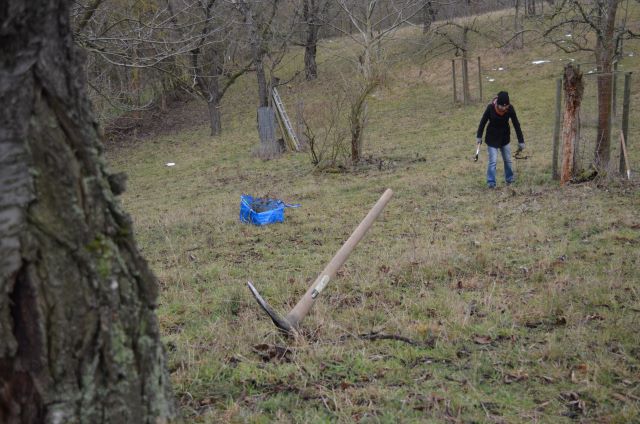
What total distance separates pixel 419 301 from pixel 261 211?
4.74 m

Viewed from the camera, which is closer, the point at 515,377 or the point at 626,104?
the point at 515,377

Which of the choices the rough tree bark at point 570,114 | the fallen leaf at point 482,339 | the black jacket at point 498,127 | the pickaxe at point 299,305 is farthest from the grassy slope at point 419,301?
the black jacket at point 498,127

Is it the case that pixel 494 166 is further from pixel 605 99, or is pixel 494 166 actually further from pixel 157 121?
pixel 157 121

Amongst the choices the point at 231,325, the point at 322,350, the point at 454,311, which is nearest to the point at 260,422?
the point at 322,350

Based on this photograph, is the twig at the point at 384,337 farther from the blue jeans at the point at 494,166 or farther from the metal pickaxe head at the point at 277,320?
the blue jeans at the point at 494,166

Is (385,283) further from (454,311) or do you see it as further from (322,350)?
(322,350)

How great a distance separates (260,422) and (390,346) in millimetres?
1191

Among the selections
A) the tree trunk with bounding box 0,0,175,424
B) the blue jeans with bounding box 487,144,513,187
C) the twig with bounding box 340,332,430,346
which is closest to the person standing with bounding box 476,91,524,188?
the blue jeans with bounding box 487,144,513,187

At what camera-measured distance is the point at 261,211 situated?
8.98 m

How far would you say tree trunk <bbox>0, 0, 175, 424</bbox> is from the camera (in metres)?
1.75

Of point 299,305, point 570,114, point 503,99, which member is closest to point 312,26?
point 503,99

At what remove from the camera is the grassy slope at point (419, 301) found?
3027 millimetres

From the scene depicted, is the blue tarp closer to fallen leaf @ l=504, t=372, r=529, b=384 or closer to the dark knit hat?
the dark knit hat

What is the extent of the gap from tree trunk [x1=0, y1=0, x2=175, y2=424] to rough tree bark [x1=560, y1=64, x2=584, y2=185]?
9.15m
